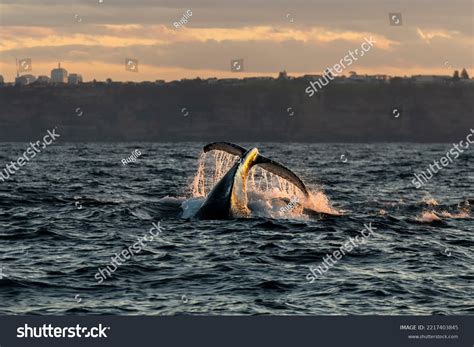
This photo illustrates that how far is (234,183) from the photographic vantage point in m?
26.3

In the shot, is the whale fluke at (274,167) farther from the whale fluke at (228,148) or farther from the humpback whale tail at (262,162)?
the whale fluke at (228,148)

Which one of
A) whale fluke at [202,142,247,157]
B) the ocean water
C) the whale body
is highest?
whale fluke at [202,142,247,157]

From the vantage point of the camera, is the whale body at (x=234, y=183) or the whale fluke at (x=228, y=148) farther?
the whale fluke at (x=228, y=148)

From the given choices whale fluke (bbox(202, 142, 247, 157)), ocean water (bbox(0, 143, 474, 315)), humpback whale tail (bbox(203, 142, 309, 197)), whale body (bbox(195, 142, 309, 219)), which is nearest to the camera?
ocean water (bbox(0, 143, 474, 315))

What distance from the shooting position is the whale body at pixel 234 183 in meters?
26.5

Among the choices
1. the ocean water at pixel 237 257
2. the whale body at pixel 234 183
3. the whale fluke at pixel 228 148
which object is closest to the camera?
the ocean water at pixel 237 257

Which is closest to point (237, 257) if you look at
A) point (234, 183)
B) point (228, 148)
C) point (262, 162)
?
point (234, 183)

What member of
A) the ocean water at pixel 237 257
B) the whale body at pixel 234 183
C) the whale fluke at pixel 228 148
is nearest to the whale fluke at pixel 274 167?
the whale body at pixel 234 183

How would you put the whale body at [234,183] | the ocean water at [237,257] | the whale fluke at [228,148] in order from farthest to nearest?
the whale fluke at [228,148] < the whale body at [234,183] < the ocean water at [237,257]

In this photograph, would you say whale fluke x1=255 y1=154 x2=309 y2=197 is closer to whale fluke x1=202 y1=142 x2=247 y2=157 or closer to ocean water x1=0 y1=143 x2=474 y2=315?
whale fluke x1=202 y1=142 x2=247 y2=157

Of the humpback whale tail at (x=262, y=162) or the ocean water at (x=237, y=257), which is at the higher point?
the humpback whale tail at (x=262, y=162)

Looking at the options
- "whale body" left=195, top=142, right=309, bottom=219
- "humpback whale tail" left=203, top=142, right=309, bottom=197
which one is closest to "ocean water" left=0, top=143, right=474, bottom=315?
"whale body" left=195, top=142, right=309, bottom=219

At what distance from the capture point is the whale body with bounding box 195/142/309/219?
86.8ft

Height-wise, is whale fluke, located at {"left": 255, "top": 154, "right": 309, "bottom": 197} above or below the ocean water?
above
